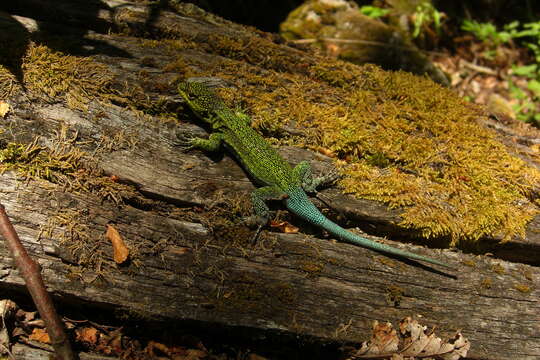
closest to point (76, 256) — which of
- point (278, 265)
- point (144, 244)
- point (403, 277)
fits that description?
point (144, 244)

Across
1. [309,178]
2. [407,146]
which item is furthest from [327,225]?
[407,146]

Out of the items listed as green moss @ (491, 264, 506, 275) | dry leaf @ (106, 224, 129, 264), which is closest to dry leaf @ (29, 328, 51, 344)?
dry leaf @ (106, 224, 129, 264)

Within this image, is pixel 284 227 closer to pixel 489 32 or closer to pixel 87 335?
pixel 87 335

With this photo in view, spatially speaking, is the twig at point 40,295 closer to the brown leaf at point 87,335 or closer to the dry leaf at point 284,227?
the brown leaf at point 87,335

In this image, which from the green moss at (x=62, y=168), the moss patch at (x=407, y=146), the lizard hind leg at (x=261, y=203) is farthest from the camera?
the moss patch at (x=407, y=146)

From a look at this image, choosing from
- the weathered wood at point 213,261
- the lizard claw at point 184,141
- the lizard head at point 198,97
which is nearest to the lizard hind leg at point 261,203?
the weathered wood at point 213,261

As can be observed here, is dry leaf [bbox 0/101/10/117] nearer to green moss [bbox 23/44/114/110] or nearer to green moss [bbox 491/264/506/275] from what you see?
green moss [bbox 23/44/114/110]
